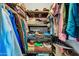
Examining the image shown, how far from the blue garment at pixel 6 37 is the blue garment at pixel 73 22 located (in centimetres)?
52

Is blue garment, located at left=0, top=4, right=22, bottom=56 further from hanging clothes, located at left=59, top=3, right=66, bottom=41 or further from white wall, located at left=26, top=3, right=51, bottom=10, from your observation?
hanging clothes, located at left=59, top=3, right=66, bottom=41

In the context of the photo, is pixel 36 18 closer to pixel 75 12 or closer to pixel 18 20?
pixel 18 20

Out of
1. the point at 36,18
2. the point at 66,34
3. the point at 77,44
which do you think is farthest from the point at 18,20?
the point at 77,44

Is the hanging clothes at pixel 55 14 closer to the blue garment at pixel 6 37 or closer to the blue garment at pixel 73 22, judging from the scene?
the blue garment at pixel 73 22

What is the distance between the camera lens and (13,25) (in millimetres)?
1907

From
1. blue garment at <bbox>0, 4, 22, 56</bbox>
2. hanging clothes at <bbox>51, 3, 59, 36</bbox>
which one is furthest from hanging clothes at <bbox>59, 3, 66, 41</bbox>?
blue garment at <bbox>0, 4, 22, 56</bbox>

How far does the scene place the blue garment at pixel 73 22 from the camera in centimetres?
183

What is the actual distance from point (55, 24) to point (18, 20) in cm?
36

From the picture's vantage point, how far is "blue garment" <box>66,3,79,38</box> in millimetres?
1831

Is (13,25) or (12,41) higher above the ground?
(13,25)

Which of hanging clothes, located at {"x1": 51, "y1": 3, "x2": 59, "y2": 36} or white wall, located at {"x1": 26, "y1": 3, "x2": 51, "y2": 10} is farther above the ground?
white wall, located at {"x1": 26, "y1": 3, "x2": 51, "y2": 10}

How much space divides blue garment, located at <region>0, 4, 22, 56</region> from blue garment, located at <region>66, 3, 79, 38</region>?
0.52 m

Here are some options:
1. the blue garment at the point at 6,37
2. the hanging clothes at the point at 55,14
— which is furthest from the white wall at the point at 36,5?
the blue garment at the point at 6,37

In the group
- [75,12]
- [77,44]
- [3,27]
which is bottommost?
[77,44]
